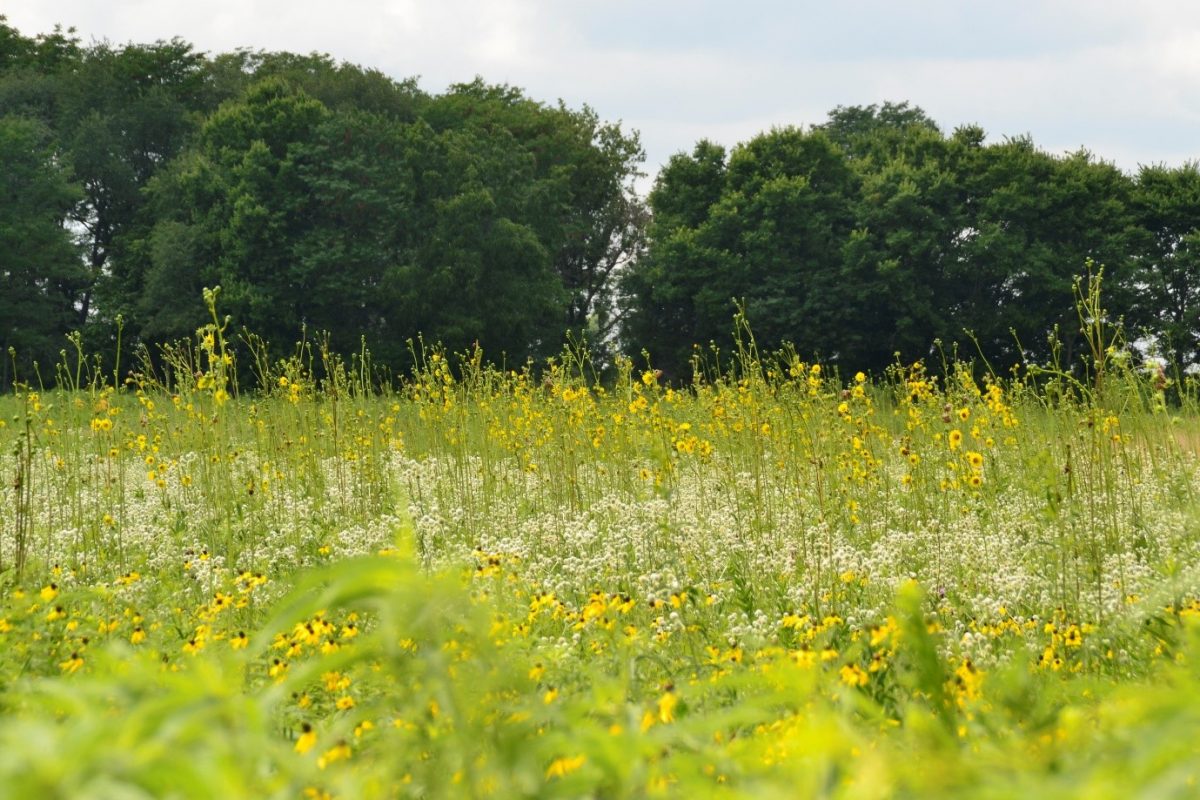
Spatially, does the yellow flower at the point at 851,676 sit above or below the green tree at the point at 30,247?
below

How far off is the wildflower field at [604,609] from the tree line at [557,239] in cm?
1762

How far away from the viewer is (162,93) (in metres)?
35.4

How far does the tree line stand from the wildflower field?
1762 cm

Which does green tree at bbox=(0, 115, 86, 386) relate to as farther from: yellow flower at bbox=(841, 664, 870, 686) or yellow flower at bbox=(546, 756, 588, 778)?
yellow flower at bbox=(546, 756, 588, 778)

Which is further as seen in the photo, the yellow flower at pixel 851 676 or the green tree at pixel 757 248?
the green tree at pixel 757 248

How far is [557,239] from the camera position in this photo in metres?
32.2

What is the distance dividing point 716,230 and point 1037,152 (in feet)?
27.0

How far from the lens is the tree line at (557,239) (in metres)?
27.4

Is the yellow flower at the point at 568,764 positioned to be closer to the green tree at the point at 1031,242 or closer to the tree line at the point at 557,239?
the tree line at the point at 557,239

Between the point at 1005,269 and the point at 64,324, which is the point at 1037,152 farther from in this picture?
the point at 64,324

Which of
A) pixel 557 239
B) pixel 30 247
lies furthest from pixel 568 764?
pixel 30 247

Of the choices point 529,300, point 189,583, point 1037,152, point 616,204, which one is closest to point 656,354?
point 529,300

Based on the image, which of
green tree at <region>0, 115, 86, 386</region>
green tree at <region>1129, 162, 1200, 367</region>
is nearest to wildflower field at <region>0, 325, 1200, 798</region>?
green tree at <region>1129, 162, 1200, 367</region>

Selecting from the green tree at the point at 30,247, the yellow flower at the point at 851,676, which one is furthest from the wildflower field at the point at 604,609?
the green tree at the point at 30,247
